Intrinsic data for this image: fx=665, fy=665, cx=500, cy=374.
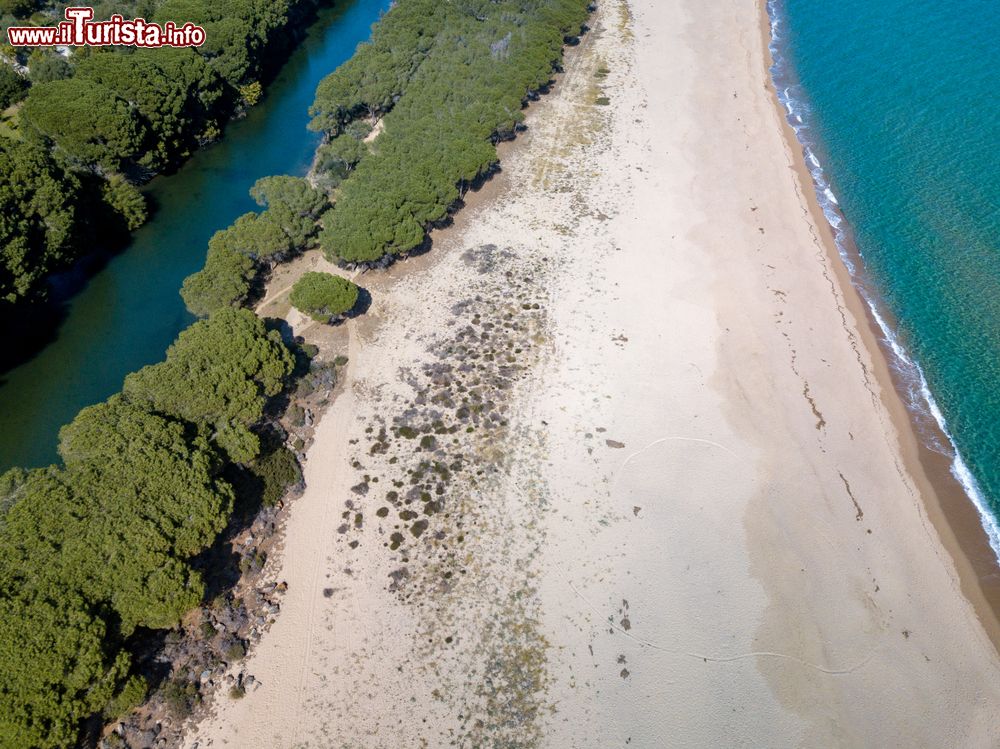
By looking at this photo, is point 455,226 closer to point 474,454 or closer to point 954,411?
point 474,454

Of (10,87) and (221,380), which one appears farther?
(10,87)

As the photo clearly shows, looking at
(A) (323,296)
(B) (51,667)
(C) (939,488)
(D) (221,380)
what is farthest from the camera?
(A) (323,296)

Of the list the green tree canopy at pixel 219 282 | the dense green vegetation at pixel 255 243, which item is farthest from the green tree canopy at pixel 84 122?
the green tree canopy at pixel 219 282

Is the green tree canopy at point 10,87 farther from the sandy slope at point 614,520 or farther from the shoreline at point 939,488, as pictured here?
the shoreline at point 939,488

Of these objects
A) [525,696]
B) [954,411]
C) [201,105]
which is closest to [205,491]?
→ [525,696]

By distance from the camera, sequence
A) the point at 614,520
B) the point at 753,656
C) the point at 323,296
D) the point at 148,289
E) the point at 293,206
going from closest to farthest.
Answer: the point at 753,656 < the point at 614,520 < the point at 323,296 < the point at 293,206 < the point at 148,289

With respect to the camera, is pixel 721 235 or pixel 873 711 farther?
pixel 721 235

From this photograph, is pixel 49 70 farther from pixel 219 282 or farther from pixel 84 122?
pixel 219 282

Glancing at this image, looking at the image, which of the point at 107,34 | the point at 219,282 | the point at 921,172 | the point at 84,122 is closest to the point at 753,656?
the point at 219,282
